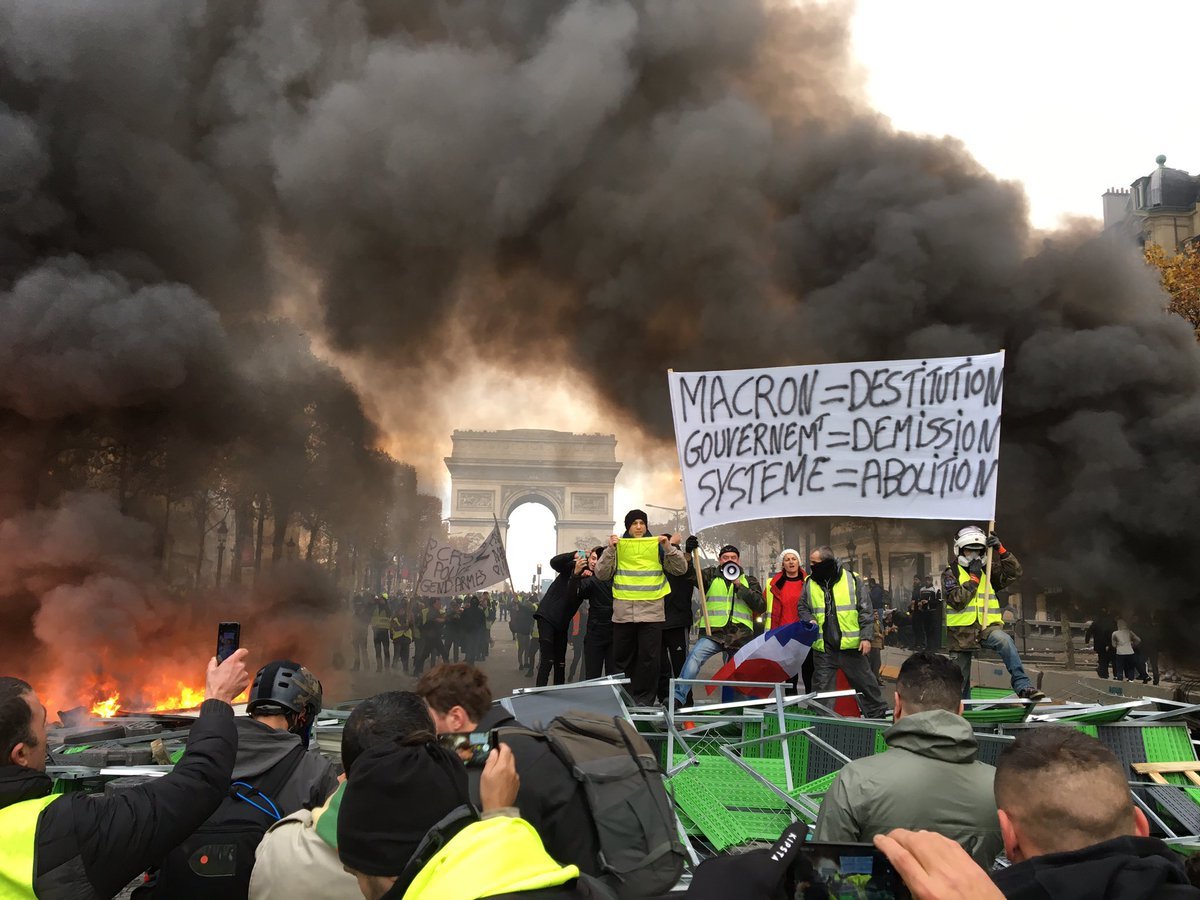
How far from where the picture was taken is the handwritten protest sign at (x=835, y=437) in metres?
6.63

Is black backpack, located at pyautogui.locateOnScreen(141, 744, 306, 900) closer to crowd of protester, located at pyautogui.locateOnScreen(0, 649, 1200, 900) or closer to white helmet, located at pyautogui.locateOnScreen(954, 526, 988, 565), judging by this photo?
crowd of protester, located at pyautogui.locateOnScreen(0, 649, 1200, 900)

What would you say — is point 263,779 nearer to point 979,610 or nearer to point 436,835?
point 436,835

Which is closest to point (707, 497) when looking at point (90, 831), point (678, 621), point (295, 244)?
point (678, 621)

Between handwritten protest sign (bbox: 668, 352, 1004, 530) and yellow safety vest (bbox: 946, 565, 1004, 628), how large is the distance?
0.50 meters

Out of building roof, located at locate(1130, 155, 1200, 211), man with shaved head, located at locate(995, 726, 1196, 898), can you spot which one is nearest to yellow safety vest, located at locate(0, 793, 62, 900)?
man with shaved head, located at locate(995, 726, 1196, 898)

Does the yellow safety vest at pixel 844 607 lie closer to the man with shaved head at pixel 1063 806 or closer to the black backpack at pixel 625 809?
the black backpack at pixel 625 809

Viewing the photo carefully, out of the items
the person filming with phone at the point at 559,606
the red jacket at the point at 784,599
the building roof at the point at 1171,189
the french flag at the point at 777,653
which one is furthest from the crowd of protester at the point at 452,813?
the building roof at the point at 1171,189

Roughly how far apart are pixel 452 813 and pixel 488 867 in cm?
20

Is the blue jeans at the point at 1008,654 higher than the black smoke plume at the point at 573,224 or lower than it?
lower

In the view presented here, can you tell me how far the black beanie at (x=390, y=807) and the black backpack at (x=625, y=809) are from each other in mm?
635

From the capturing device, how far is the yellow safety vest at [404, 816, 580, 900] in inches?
51.0

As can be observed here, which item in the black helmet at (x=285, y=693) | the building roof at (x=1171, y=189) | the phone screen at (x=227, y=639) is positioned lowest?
the black helmet at (x=285, y=693)

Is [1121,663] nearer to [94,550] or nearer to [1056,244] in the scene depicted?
[1056,244]

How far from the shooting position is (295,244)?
15.0 meters
